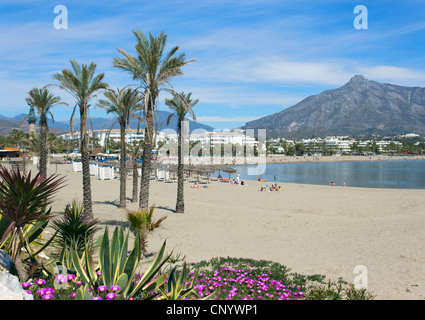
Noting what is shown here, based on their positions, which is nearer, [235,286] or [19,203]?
[19,203]

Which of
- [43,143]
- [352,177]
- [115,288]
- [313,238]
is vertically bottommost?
[352,177]

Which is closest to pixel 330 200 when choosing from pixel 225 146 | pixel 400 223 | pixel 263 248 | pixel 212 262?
pixel 400 223

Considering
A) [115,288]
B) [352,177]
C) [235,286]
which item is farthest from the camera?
[352,177]

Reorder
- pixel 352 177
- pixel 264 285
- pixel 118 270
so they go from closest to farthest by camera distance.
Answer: pixel 118 270
pixel 264 285
pixel 352 177

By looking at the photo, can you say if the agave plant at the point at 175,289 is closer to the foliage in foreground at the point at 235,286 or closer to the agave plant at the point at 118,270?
the foliage in foreground at the point at 235,286

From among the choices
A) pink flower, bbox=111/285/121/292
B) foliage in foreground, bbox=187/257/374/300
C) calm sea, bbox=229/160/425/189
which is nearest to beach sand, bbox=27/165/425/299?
foliage in foreground, bbox=187/257/374/300

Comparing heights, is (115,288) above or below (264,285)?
above

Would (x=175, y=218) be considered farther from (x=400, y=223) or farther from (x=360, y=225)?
(x=400, y=223)

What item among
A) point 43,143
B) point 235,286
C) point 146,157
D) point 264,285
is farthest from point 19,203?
point 43,143

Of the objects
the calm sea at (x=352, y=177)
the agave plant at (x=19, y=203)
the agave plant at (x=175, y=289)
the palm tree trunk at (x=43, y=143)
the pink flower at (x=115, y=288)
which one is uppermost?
the palm tree trunk at (x=43, y=143)

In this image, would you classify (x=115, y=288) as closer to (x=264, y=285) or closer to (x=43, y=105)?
(x=264, y=285)

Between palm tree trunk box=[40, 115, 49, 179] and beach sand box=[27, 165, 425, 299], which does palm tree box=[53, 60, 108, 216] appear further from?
palm tree trunk box=[40, 115, 49, 179]

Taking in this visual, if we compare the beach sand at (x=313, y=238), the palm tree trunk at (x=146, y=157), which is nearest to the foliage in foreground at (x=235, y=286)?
the beach sand at (x=313, y=238)
